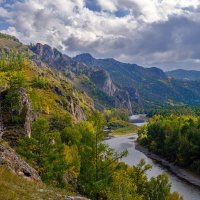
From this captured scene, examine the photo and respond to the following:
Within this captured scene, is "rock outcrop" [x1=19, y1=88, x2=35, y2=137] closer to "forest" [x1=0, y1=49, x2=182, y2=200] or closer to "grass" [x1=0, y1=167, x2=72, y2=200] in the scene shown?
"forest" [x1=0, y1=49, x2=182, y2=200]

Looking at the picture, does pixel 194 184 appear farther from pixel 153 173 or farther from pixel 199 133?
pixel 199 133

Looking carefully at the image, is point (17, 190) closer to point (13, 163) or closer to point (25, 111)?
point (13, 163)

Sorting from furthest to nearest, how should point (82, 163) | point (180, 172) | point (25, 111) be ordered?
1. point (180, 172)
2. point (25, 111)
3. point (82, 163)

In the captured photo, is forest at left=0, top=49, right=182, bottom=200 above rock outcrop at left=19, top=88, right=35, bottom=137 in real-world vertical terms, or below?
below

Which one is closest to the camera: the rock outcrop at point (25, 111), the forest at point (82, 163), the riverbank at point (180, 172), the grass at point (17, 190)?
the grass at point (17, 190)

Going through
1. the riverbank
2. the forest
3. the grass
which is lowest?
the riverbank

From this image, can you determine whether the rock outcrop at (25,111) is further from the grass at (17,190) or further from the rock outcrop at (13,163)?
the grass at (17,190)

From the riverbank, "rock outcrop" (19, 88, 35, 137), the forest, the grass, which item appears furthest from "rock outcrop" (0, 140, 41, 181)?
the riverbank

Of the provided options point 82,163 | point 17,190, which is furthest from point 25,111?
point 17,190

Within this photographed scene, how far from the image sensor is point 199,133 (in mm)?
157625

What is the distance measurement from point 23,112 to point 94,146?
61.7ft

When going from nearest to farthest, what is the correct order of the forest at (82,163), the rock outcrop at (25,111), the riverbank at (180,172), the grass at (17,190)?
the grass at (17,190) < the forest at (82,163) < the rock outcrop at (25,111) < the riverbank at (180,172)

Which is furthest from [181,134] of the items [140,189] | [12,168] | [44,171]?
[12,168]

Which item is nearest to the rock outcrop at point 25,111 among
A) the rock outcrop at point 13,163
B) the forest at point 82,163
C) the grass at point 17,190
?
the forest at point 82,163
